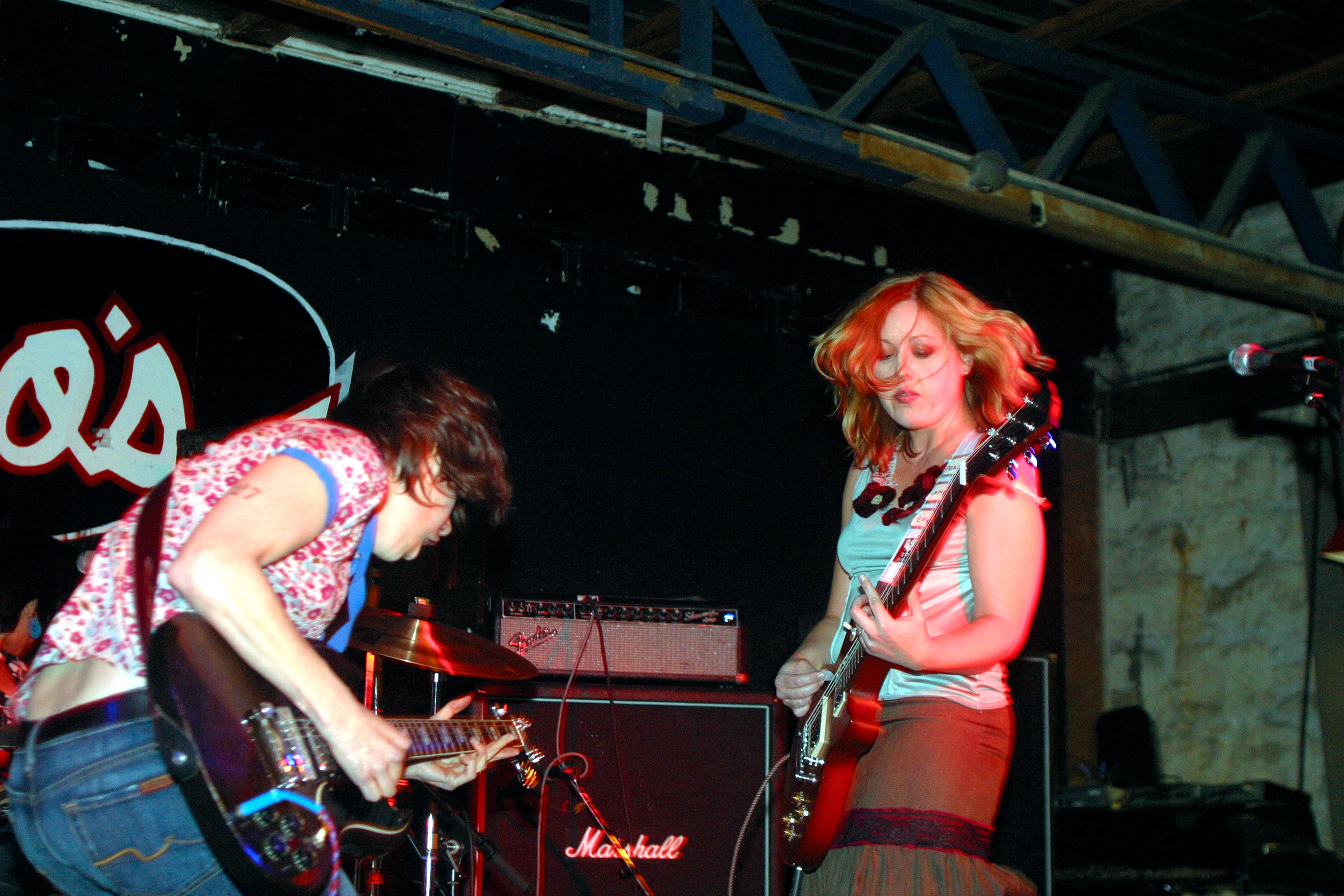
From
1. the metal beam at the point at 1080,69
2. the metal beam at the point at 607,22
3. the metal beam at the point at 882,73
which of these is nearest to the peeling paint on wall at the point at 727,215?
the metal beam at the point at 1080,69

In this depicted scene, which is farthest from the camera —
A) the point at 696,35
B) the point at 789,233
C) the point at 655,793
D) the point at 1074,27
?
the point at 789,233

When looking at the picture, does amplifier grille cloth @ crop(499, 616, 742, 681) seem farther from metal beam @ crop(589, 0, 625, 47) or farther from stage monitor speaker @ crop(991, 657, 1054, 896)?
metal beam @ crop(589, 0, 625, 47)

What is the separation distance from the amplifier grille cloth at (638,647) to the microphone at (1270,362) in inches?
78.5

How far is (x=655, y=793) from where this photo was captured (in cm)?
371

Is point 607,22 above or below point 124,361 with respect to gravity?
above

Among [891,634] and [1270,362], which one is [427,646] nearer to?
[891,634]

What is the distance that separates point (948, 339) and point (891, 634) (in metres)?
0.64

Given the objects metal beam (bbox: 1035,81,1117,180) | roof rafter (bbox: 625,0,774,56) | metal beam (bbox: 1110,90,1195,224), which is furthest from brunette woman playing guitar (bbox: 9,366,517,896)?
metal beam (bbox: 1110,90,1195,224)

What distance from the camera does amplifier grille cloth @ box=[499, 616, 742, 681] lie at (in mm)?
3742

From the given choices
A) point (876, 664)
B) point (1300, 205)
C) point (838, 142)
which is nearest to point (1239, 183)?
point (1300, 205)

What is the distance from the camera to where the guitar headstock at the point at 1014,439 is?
1991 millimetres

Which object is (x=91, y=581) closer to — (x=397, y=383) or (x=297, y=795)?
(x=297, y=795)

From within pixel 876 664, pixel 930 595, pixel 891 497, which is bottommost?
pixel 876 664

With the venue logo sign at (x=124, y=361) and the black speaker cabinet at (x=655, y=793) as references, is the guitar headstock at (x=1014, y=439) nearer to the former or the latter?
the black speaker cabinet at (x=655, y=793)
